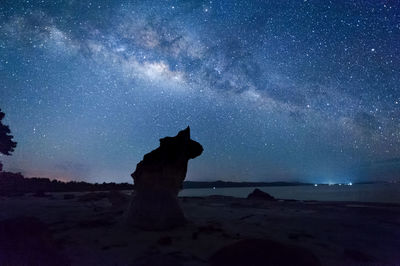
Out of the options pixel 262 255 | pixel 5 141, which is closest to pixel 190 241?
pixel 262 255

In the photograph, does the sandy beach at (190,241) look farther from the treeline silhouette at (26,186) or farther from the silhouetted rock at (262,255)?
the treeline silhouette at (26,186)

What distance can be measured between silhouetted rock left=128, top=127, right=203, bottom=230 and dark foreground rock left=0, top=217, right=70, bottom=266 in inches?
152

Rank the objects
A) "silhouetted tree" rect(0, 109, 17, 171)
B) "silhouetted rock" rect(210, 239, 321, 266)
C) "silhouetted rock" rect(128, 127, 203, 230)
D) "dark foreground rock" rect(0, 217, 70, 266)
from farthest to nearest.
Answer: "silhouetted tree" rect(0, 109, 17, 171)
"silhouetted rock" rect(128, 127, 203, 230)
"silhouetted rock" rect(210, 239, 321, 266)
"dark foreground rock" rect(0, 217, 70, 266)

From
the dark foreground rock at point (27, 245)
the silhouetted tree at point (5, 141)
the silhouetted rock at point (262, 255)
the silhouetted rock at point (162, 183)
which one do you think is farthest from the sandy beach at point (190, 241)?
the silhouetted tree at point (5, 141)

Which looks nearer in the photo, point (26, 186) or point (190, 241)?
point (190, 241)

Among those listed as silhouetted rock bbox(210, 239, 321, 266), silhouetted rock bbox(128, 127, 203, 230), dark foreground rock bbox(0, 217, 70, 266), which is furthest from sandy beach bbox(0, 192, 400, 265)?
silhouetted rock bbox(128, 127, 203, 230)

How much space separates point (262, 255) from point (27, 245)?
24.9ft

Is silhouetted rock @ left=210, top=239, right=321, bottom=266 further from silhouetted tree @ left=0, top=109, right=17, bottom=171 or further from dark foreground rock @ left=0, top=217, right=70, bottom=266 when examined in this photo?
silhouetted tree @ left=0, top=109, right=17, bottom=171

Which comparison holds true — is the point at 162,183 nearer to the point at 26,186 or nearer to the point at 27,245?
the point at 27,245

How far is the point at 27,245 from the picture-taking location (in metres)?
8.38

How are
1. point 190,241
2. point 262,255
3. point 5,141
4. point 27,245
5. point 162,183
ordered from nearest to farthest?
point 262,255 → point 27,245 → point 190,241 → point 162,183 → point 5,141

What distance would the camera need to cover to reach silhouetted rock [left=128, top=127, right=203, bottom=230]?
12003 mm

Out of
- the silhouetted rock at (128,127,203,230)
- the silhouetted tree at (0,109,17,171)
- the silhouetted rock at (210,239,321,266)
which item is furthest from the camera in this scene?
the silhouetted tree at (0,109,17,171)

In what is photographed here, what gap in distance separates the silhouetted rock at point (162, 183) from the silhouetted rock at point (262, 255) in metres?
4.74
